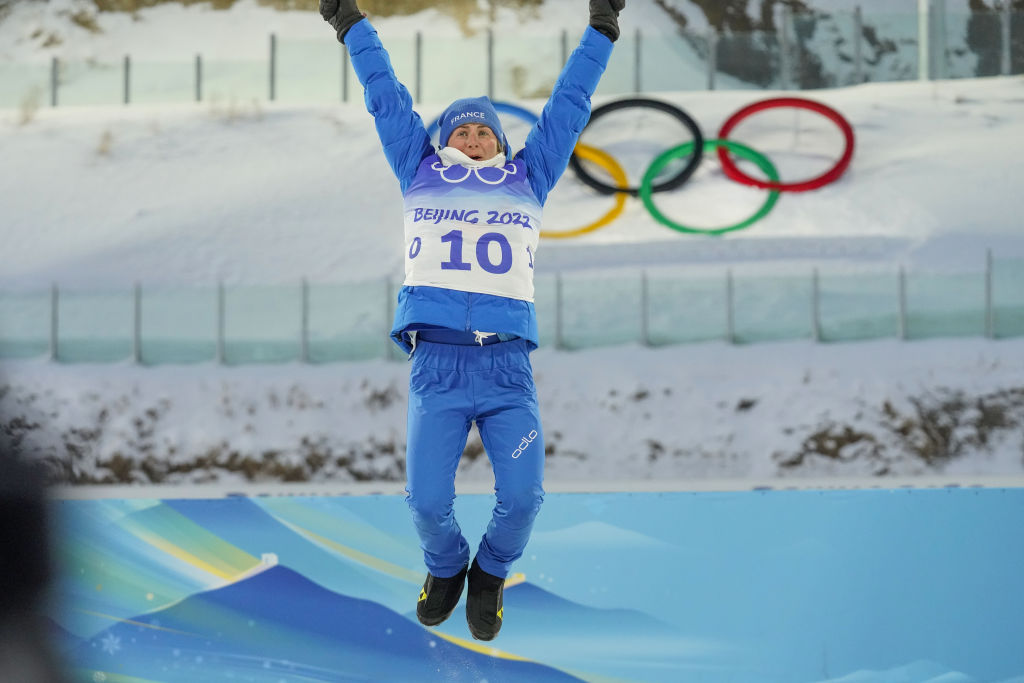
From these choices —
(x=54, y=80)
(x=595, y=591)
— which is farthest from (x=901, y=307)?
(x=54, y=80)

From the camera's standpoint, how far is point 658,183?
45.2 ft

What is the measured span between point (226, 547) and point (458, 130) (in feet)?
6.16

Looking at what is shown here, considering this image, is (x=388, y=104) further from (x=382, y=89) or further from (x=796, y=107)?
(x=796, y=107)

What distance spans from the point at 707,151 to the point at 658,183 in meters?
0.99

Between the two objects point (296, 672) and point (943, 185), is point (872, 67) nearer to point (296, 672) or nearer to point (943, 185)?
point (943, 185)

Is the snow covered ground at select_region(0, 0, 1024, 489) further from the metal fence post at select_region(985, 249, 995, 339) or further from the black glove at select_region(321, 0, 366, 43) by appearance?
the black glove at select_region(321, 0, 366, 43)

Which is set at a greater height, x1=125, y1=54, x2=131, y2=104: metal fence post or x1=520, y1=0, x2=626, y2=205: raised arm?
x1=125, y1=54, x2=131, y2=104: metal fence post

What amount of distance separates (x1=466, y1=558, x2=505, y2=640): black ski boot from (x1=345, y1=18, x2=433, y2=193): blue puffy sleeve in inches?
44.7

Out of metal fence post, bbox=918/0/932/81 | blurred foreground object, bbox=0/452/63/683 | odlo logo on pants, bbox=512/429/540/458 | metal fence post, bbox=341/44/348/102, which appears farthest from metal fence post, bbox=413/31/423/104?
blurred foreground object, bbox=0/452/63/683

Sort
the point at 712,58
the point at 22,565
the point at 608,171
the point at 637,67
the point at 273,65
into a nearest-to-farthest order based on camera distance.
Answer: the point at 22,565 < the point at 608,171 < the point at 637,67 < the point at 712,58 < the point at 273,65

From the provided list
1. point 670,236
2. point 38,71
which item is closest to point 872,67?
point 670,236

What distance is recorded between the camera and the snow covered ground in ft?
34.8

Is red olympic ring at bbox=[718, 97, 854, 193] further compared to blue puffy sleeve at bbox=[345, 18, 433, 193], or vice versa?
red olympic ring at bbox=[718, 97, 854, 193]

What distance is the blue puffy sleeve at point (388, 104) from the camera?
2963mm
